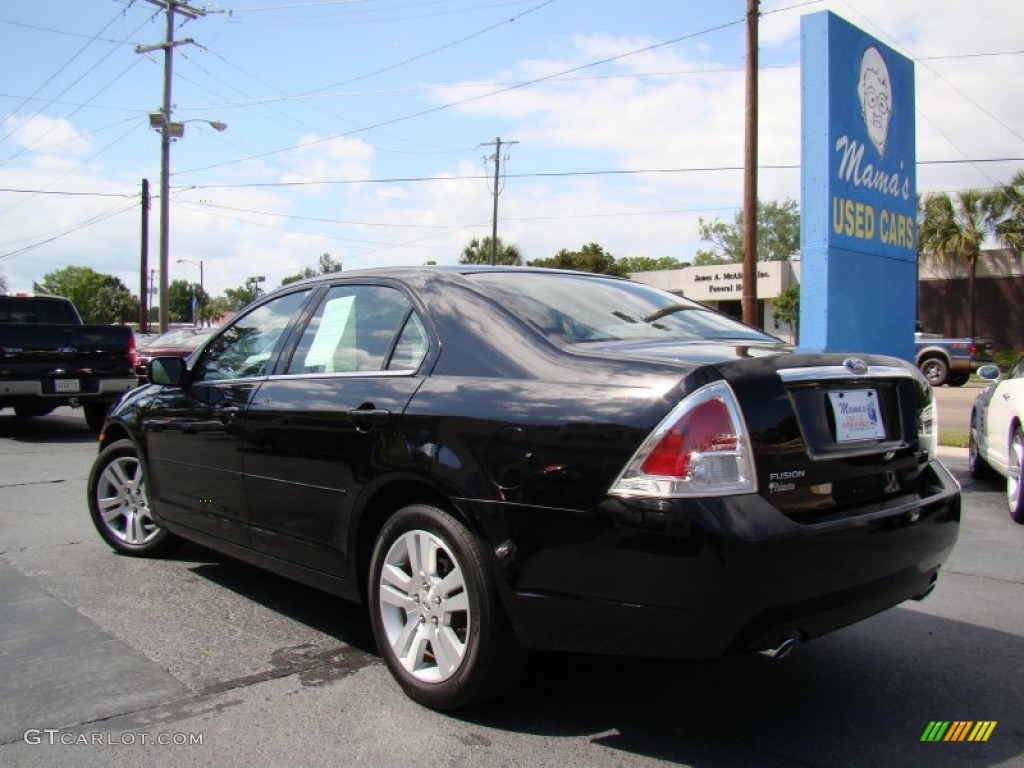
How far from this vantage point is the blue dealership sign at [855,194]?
339 inches

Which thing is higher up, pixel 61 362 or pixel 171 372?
pixel 61 362

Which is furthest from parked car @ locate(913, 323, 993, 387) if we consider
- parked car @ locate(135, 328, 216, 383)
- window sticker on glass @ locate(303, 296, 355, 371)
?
window sticker on glass @ locate(303, 296, 355, 371)

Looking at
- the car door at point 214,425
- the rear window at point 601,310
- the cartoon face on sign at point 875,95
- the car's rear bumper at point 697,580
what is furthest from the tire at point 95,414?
the car's rear bumper at point 697,580

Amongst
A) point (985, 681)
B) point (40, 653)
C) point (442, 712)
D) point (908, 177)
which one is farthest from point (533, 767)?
point (908, 177)

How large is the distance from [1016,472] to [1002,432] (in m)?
0.56

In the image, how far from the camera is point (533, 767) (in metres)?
2.75

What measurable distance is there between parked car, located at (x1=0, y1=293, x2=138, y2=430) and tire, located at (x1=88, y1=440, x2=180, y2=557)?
22.2ft

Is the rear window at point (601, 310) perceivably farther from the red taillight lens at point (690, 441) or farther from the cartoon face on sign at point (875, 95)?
the cartoon face on sign at point (875, 95)

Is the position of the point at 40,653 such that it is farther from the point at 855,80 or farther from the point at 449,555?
the point at 855,80

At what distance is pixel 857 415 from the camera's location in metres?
3.06

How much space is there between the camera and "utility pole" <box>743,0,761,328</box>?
15.3 metres

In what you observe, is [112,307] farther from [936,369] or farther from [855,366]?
[855,366]

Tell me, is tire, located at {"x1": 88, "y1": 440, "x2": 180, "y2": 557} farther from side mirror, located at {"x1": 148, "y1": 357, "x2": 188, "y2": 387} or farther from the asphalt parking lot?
side mirror, located at {"x1": 148, "y1": 357, "x2": 188, "y2": 387}

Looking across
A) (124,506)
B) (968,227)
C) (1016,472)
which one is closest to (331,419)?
(124,506)
